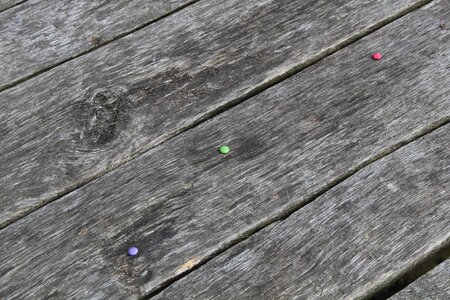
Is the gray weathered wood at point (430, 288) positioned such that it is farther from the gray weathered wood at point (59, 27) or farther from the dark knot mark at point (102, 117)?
the gray weathered wood at point (59, 27)

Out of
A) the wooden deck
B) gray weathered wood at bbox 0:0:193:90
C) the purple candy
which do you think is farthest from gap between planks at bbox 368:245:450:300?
gray weathered wood at bbox 0:0:193:90

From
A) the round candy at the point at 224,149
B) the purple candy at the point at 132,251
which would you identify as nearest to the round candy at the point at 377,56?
the round candy at the point at 224,149

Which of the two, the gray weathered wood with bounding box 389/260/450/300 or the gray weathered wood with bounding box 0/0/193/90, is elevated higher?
the gray weathered wood with bounding box 0/0/193/90

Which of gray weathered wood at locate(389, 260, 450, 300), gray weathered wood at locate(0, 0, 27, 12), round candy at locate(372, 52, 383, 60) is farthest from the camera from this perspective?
gray weathered wood at locate(0, 0, 27, 12)

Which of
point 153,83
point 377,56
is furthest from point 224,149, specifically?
point 377,56

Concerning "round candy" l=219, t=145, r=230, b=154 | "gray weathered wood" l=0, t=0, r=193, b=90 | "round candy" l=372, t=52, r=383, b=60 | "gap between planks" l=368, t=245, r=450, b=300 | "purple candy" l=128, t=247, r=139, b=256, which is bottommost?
"gap between planks" l=368, t=245, r=450, b=300

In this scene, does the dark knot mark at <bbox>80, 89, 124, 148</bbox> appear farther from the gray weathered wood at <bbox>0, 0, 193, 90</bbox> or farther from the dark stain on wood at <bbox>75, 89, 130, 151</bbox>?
the gray weathered wood at <bbox>0, 0, 193, 90</bbox>

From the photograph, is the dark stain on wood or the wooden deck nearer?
the wooden deck
